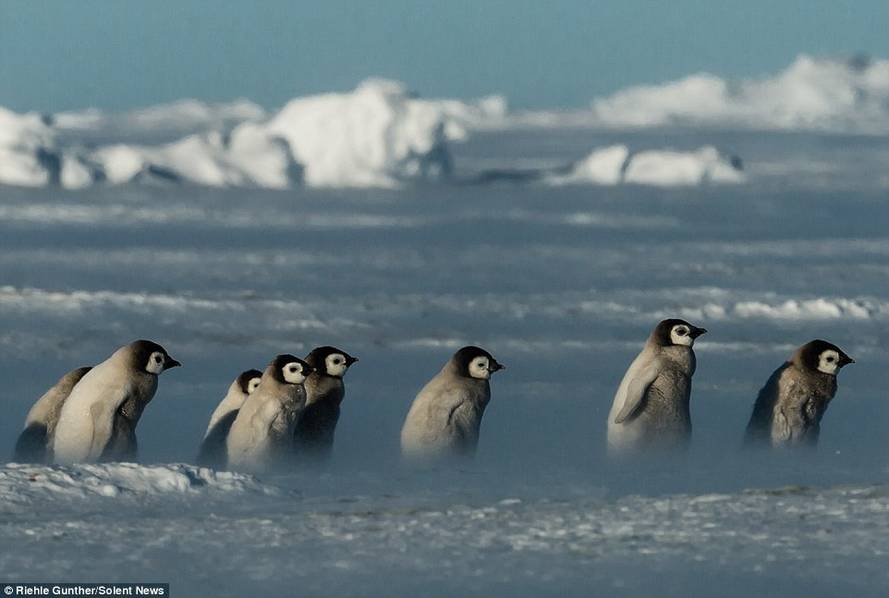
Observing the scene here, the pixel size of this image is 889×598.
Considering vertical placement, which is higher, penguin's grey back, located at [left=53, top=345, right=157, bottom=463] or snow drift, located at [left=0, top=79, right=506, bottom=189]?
snow drift, located at [left=0, top=79, right=506, bottom=189]

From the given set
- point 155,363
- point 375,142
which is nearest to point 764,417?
point 155,363

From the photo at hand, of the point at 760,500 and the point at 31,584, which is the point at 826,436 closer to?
the point at 760,500

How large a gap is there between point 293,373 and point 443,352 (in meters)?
3.32

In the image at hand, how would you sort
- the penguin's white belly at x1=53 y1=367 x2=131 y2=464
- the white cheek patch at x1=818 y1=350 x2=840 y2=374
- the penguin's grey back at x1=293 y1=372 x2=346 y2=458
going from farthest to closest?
the white cheek patch at x1=818 y1=350 x2=840 y2=374 < the penguin's grey back at x1=293 y1=372 x2=346 y2=458 < the penguin's white belly at x1=53 y1=367 x2=131 y2=464

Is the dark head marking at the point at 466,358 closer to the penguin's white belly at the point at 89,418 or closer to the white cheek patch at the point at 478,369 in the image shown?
the white cheek patch at the point at 478,369

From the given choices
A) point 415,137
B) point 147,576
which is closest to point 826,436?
point 147,576

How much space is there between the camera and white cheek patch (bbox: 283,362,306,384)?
479 centimetres

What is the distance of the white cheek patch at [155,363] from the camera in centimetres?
487

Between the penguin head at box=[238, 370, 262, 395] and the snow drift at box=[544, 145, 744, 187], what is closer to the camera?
the penguin head at box=[238, 370, 262, 395]

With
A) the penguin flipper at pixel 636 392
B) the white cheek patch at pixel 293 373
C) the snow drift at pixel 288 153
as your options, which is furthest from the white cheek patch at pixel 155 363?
the snow drift at pixel 288 153

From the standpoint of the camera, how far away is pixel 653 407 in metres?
5.15

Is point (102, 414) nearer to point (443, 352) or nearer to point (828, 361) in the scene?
point (828, 361)

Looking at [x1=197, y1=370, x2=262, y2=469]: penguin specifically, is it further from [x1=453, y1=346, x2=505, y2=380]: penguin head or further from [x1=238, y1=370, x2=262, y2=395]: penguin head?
[x1=453, y1=346, x2=505, y2=380]: penguin head

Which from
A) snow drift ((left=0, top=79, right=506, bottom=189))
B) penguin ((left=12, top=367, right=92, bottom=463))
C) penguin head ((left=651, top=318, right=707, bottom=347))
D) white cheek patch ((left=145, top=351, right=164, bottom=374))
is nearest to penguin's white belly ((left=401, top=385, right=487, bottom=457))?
penguin head ((left=651, top=318, right=707, bottom=347))
